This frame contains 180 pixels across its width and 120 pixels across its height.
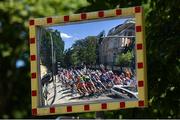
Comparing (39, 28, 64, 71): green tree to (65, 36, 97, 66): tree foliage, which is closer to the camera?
(65, 36, 97, 66): tree foliage

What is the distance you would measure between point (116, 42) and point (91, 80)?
34 centimetres

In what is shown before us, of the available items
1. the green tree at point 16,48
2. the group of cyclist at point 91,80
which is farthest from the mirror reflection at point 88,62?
the green tree at point 16,48

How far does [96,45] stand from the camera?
15.6 feet

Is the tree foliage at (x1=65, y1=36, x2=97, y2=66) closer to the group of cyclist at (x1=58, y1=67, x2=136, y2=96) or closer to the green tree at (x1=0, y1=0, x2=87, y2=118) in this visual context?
the group of cyclist at (x1=58, y1=67, x2=136, y2=96)

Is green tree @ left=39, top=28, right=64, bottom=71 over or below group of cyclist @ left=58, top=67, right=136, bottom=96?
over

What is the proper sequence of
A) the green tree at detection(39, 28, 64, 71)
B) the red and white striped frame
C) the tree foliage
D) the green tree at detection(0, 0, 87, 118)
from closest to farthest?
1. the red and white striped frame
2. the tree foliage
3. the green tree at detection(39, 28, 64, 71)
4. the green tree at detection(0, 0, 87, 118)

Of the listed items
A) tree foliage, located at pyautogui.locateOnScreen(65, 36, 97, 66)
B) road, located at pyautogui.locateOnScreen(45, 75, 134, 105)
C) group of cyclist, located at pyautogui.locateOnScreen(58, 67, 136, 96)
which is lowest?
road, located at pyautogui.locateOnScreen(45, 75, 134, 105)

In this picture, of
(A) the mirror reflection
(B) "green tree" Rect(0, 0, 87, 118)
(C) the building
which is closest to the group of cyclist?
(A) the mirror reflection

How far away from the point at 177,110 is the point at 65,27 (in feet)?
7.78

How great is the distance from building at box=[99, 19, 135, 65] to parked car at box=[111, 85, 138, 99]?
19 cm

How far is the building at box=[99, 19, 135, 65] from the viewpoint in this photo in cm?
468

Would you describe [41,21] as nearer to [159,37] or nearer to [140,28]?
[140,28]

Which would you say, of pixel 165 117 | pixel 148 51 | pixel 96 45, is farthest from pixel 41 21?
pixel 165 117

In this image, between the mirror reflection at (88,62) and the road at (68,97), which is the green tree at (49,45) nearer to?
the mirror reflection at (88,62)
